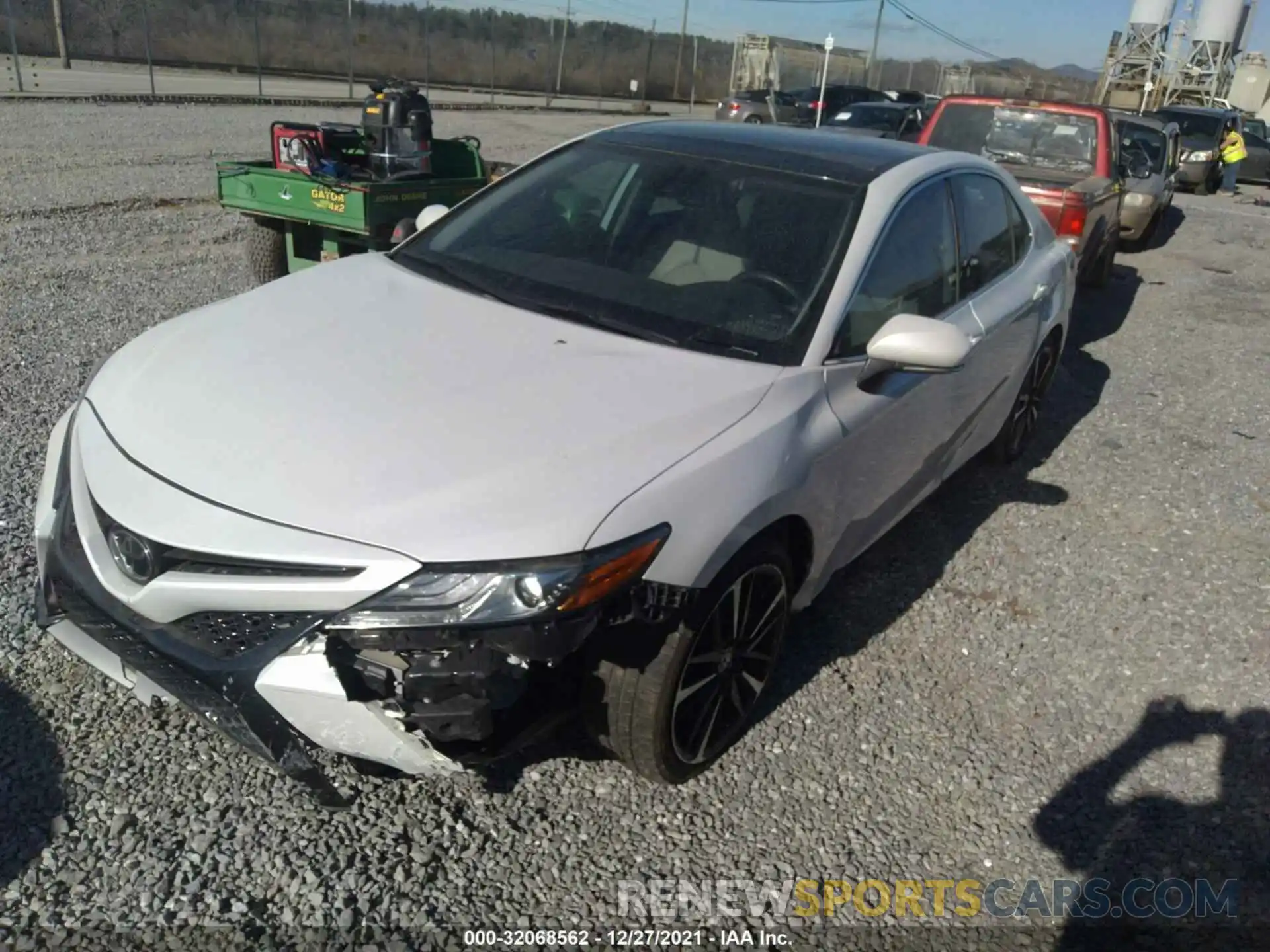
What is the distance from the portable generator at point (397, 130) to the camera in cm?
669

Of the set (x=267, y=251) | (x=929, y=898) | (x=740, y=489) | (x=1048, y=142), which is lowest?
(x=929, y=898)

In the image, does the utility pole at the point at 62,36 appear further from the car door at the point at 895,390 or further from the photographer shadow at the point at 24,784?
the car door at the point at 895,390

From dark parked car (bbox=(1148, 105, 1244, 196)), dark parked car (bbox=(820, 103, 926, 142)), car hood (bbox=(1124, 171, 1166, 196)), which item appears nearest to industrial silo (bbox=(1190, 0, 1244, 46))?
dark parked car (bbox=(1148, 105, 1244, 196))

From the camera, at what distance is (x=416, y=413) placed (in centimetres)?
246

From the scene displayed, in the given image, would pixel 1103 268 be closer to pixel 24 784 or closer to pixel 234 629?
pixel 234 629

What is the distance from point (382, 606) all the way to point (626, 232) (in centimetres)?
179

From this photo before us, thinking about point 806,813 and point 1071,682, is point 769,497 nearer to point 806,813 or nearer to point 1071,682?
point 806,813

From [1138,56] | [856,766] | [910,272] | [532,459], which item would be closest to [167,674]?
[532,459]

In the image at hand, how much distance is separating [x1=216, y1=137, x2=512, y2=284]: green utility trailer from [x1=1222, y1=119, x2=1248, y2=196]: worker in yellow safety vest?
1745 centimetres

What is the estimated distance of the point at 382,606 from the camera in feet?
6.75

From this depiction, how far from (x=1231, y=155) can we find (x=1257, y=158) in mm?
3227

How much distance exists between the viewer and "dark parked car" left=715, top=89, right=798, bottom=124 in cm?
2372

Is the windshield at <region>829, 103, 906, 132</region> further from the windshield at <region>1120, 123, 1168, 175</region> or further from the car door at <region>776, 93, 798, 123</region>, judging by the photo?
the car door at <region>776, 93, 798, 123</region>

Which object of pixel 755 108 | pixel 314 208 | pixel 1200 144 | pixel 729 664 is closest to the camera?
pixel 729 664
